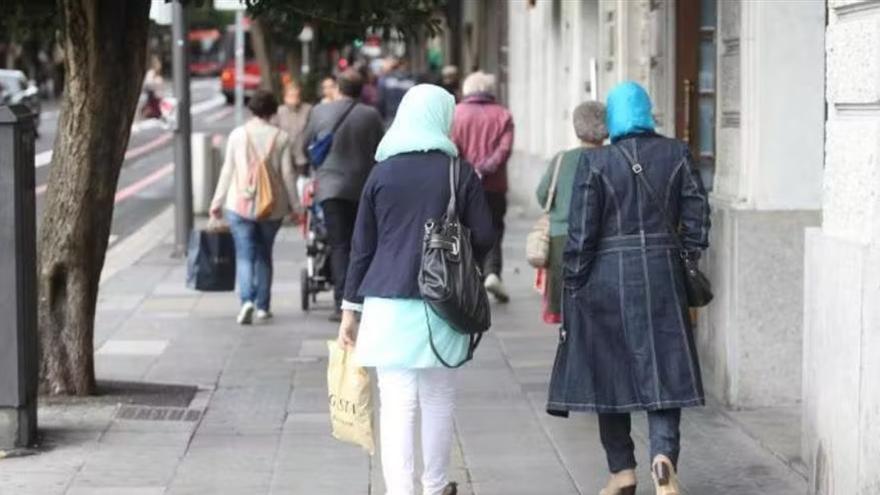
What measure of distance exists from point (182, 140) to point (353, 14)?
9.52 metres

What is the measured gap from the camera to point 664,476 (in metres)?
8.02

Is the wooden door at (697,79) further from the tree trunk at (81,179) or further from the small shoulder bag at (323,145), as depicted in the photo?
the tree trunk at (81,179)

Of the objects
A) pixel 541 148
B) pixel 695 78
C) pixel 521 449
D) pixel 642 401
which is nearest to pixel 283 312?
pixel 695 78

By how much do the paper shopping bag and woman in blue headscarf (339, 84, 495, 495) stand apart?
3.0 inches

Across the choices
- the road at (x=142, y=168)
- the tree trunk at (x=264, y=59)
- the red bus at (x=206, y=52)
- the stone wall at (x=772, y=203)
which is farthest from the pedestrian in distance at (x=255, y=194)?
the red bus at (x=206, y=52)

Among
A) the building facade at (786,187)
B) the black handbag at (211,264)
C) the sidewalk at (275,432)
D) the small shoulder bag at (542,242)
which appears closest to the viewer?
the building facade at (786,187)

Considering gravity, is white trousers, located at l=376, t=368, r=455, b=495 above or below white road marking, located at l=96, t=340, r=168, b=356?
above

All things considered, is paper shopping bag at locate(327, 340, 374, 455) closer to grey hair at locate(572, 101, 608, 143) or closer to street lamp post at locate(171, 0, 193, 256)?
grey hair at locate(572, 101, 608, 143)

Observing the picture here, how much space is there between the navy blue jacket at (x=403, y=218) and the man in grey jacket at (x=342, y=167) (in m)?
6.32

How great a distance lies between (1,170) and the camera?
9109 millimetres

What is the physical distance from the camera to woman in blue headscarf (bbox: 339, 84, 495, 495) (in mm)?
7797

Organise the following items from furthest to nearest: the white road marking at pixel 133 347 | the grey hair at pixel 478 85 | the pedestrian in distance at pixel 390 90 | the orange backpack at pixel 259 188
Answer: the pedestrian in distance at pixel 390 90
the grey hair at pixel 478 85
the orange backpack at pixel 259 188
the white road marking at pixel 133 347

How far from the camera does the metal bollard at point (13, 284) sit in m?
9.10

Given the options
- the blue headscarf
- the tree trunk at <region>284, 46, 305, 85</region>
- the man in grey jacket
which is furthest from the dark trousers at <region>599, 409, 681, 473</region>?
the tree trunk at <region>284, 46, 305, 85</region>
